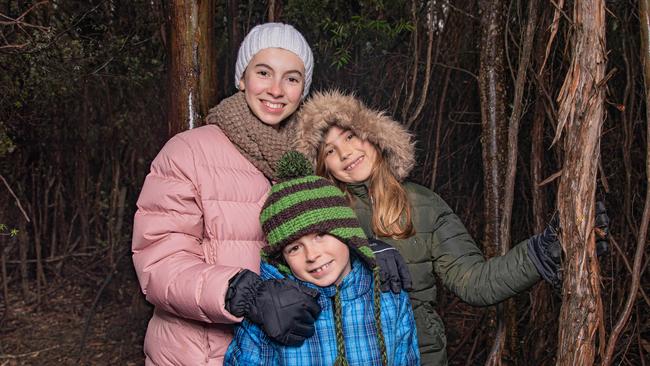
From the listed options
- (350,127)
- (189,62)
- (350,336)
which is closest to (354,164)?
(350,127)

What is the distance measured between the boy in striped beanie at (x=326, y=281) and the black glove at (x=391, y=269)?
0.03 m

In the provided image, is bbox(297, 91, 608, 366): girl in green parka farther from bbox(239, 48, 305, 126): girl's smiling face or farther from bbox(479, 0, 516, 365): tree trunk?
bbox(479, 0, 516, 365): tree trunk

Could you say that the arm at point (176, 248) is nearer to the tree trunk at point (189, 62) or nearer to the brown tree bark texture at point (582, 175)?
the tree trunk at point (189, 62)

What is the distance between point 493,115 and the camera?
121 inches

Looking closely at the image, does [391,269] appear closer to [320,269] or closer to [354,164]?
[320,269]

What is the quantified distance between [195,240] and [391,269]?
2.12ft

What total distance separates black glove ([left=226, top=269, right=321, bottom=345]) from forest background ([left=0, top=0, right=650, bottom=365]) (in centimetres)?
78

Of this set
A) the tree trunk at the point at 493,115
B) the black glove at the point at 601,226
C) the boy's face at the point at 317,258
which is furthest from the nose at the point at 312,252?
the tree trunk at the point at 493,115

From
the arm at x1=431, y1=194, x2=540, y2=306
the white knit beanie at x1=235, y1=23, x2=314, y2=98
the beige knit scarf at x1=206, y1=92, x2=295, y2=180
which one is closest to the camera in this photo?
the arm at x1=431, y1=194, x2=540, y2=306

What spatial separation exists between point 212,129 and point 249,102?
168 millimetres

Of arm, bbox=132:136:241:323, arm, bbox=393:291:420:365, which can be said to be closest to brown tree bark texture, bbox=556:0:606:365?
arm, bbox=393:291:420:365

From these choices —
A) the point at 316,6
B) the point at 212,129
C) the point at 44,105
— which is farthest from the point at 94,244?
the point at 212,129

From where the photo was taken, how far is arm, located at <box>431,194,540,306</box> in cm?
204

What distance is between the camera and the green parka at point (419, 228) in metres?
2.21
